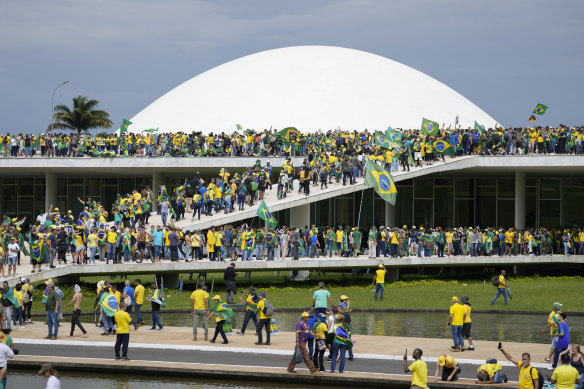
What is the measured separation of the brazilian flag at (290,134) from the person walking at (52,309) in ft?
74.1

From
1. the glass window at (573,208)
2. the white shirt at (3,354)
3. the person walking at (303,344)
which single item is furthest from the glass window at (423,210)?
the white shirt at (3,354)

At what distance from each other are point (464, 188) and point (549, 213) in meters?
4.38

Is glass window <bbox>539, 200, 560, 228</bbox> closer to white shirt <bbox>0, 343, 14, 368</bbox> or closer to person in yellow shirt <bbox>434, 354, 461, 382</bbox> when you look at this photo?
person in yellow shirt <bbox>434, 354, 461, 382</bbox>

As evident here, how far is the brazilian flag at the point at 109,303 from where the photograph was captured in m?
19.6

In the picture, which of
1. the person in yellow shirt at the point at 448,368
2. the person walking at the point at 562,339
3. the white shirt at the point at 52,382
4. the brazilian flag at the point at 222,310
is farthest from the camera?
the brazilian flag at the point at 222,310

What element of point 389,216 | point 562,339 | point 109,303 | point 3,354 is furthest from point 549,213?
point 3,354

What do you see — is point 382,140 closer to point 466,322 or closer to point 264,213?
point 264,213

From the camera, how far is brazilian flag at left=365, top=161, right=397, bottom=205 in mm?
32375

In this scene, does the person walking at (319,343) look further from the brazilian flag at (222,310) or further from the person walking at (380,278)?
the person walking at (380,278)

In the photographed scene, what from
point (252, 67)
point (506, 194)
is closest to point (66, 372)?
point (506, 194)

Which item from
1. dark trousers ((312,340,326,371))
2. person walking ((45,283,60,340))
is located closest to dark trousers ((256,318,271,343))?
dark trousers ((312,340,326,371))

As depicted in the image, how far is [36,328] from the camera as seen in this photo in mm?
21406

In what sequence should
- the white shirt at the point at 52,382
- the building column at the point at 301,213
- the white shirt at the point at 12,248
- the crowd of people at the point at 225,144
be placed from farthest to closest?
the crowd of people at the point at 225,144 < the building column at the point at 301,213 < the white shirt at the point at 12,248 < the white shirt at the point at 52,382

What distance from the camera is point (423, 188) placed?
46062 millimetres
